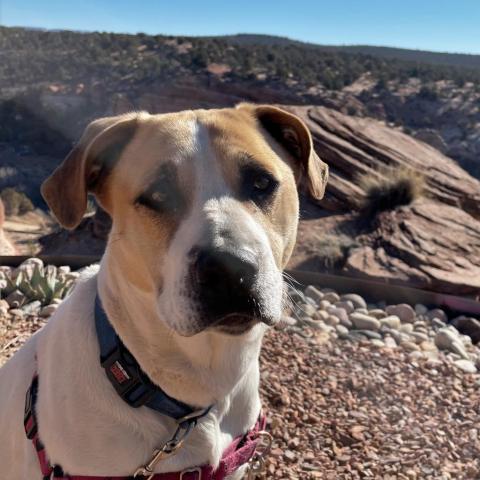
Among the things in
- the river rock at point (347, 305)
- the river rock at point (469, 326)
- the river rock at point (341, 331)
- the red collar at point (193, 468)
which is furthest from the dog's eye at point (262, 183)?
the river rock at point (469, 326)

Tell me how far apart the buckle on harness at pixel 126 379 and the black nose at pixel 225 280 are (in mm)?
431

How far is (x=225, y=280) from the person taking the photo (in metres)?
2.12

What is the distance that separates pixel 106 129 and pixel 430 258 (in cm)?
664

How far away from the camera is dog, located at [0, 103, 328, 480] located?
2.22 m

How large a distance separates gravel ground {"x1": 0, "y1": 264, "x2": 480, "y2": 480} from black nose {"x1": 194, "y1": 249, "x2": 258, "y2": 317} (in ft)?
6.46

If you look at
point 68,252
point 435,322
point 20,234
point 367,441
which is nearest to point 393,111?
point 20,234

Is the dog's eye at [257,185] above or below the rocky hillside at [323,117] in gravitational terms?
above

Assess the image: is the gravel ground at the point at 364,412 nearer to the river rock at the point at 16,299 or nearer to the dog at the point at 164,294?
the dog at the point at 164,294

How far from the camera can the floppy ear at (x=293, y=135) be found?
2982 millimetres

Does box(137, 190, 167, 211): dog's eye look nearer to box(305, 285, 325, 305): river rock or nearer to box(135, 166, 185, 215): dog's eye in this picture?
box(135, 166, 185, 215): dog's eye

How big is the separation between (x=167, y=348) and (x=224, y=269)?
0.51 meters

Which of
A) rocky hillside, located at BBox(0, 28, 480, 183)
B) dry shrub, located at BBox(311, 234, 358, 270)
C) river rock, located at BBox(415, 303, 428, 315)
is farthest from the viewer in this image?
rocky hillside, located at BBox(0, 28, 480, 183)

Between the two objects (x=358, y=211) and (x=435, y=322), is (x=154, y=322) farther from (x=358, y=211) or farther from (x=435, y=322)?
(x=358, y=211)

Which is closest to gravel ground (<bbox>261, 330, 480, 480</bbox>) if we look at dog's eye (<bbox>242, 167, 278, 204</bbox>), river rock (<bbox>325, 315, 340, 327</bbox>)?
river rock (<bbox>325, 315, 340, 327</bbox>)
